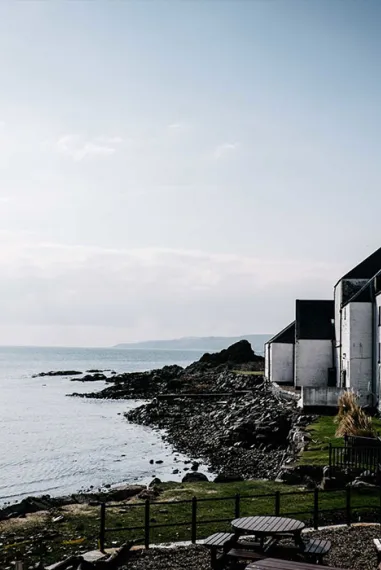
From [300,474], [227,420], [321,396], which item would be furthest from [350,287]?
[300,474]

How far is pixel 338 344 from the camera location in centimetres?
5028

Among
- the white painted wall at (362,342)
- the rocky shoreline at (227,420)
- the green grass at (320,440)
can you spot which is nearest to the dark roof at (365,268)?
the white painted wall at (362,342)

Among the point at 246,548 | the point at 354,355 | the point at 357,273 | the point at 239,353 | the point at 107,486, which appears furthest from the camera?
the point at 239,353

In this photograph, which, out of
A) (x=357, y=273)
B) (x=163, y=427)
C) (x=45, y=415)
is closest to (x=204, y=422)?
(x=163, y=427)

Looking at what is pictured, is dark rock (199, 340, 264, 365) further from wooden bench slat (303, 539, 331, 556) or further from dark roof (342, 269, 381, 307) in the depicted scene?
wooden bench slat (303, 539, 331, 556)

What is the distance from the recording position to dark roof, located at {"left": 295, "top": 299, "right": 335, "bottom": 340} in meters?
53.8

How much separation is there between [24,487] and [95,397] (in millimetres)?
51646

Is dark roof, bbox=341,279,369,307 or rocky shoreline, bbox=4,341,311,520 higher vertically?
dark roof, bbox=341,279,369,307

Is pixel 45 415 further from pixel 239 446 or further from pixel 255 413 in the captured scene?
pixel 239 446

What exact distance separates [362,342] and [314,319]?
11872 millimetres

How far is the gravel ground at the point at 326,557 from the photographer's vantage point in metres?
13.8

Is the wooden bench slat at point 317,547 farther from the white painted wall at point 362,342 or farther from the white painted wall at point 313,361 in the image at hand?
the white painted wall at point 313,361

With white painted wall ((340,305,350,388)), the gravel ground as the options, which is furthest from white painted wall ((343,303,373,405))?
the gravel ground

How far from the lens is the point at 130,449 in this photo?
1720 inches
